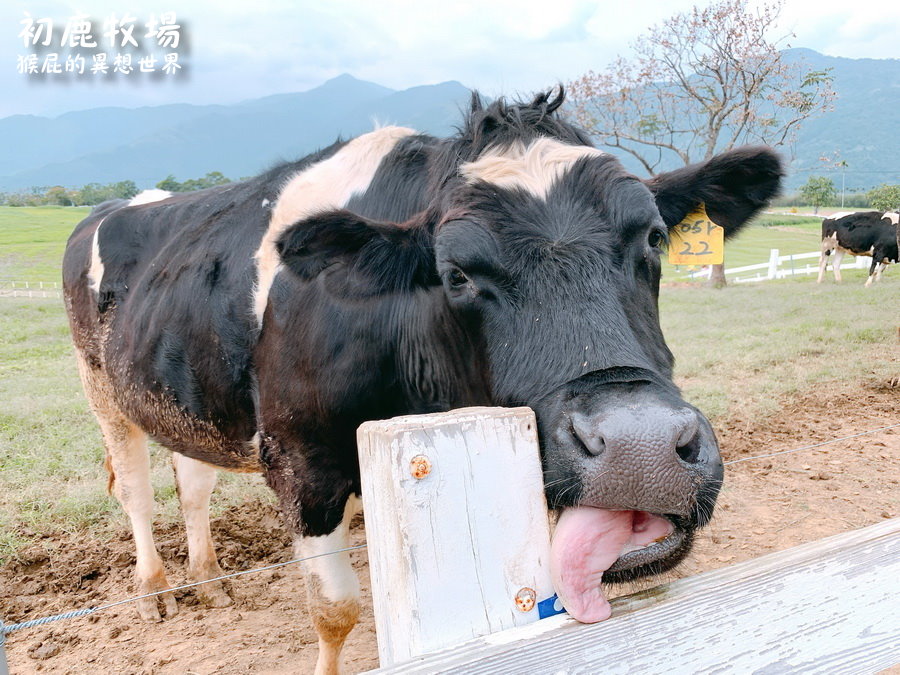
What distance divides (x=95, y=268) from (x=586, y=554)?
4377 millimetres

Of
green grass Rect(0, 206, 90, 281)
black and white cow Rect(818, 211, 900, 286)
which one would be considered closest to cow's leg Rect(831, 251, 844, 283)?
black and white cow Rect(818, 211, 900, 286)

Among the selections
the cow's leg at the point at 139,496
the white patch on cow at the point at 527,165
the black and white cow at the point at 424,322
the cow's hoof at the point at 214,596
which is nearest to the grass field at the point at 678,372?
the cow's leg at the point at 139,496

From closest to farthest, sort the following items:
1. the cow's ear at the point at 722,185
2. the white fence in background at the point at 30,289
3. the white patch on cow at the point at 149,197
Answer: the cow's ear at the point at 722,185, the white patch on cow at the point at 149,197, the white fence in background at the point at 30,289

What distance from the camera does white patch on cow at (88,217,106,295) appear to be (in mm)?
4512

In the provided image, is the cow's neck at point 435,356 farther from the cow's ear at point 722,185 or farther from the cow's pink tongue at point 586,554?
the cow's ear at point 722,185

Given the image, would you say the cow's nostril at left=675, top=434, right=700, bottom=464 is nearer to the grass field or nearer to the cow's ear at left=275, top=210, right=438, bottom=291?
the cow's ear at left=275, top=210, right=438, bottom=291

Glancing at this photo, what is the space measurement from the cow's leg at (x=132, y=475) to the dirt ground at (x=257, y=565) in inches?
7.4

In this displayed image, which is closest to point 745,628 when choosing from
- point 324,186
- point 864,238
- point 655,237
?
point 655,237

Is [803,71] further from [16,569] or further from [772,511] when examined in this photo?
[16,569]

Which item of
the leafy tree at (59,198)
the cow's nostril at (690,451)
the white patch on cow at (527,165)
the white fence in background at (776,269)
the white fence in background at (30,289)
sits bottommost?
the white fence in background at (776,269)

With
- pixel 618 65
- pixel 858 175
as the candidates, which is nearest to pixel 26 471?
pixel 618 65

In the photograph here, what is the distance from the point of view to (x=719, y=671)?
123 centimetres

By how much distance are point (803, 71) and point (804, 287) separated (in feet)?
30.4

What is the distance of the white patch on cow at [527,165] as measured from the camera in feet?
7.85
